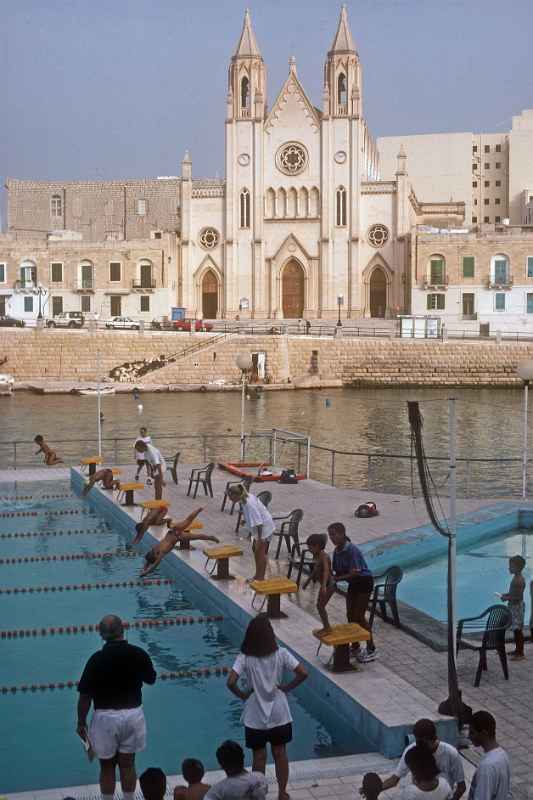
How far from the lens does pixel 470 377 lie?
177 ft

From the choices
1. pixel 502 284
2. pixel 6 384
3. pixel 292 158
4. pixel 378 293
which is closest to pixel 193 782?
pixel 6 384

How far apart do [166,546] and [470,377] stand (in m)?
42.4

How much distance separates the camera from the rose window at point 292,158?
65375 mm

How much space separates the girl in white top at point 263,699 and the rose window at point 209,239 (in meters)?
60.7

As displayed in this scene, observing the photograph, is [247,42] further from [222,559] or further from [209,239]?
[222,559]

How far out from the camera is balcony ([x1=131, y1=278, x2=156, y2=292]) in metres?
63.8

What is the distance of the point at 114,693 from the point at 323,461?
71.8ft

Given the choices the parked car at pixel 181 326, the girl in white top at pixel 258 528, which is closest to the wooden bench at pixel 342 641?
the girl in white top at pixel 258 528

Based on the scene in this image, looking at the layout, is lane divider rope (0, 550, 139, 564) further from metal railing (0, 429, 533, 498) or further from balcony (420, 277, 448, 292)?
balcony (420, 277, 448, 292)

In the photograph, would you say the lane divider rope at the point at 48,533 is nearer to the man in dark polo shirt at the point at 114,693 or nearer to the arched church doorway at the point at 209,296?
the man in dark polo shirt at the point at 114,693

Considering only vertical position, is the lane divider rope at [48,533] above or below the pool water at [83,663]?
above

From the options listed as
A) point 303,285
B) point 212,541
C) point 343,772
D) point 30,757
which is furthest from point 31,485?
point 303,285

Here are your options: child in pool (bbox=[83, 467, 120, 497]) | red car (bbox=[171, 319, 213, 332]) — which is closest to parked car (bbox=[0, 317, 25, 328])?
red car (bbox=[171, 319, 213, 332])

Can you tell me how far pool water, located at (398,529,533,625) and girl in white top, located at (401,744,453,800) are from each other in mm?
5935
